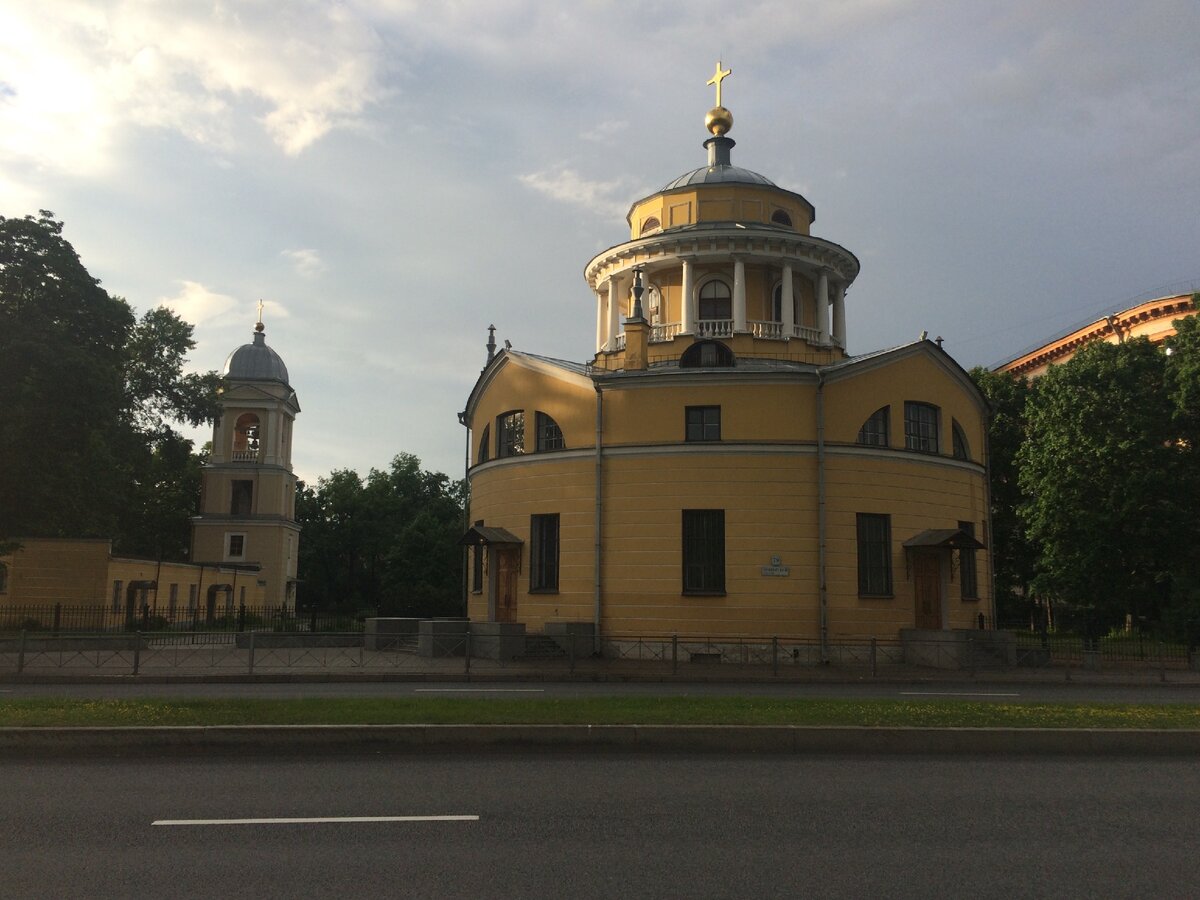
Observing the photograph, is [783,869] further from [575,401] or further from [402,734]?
[575,401]

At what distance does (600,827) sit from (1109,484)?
3524 centimetres

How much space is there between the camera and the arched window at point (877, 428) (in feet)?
94.2

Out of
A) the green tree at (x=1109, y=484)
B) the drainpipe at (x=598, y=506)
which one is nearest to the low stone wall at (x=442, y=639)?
the drainpipe at (x=598, y=506)

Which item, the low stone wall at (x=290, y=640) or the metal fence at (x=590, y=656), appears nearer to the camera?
the metal fence at (x=590, y=656)

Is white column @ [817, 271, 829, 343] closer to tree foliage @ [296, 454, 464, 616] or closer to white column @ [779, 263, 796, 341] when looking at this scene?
white column @ [779, 263, 796, 341]

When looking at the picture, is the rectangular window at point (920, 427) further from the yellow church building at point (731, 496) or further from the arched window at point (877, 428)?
the arched window at point (877, 428)

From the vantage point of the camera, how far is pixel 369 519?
261 feet

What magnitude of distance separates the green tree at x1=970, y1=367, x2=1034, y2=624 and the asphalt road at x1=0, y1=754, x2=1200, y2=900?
39809 mm

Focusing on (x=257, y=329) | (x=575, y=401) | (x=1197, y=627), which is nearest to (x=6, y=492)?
(x=575, y=401)

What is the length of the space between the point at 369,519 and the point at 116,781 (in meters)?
71.2

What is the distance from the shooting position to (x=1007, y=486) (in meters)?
49.2

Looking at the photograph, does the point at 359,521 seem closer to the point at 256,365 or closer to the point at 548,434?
the point at 256,365

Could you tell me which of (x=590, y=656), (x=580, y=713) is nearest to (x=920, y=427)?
(x=590, y=656)

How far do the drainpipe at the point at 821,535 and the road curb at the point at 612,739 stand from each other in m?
14.3
